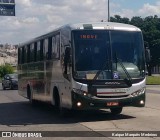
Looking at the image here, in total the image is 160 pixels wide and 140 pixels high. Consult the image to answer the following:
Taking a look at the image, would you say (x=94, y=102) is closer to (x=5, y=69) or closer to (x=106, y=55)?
(x=106, y=55)

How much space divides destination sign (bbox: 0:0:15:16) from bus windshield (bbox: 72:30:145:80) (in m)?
27.0

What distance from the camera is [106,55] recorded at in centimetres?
1364

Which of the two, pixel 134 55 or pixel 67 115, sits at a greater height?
pixel 134 55

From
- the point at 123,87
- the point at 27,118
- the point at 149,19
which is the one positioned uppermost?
the point at 149,19

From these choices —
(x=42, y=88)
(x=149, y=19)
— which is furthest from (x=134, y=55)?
(x=149, y=19)

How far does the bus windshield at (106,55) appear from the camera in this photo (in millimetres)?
13461

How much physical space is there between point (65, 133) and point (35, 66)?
8123mm

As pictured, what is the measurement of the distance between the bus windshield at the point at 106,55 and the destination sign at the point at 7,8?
27.0 m

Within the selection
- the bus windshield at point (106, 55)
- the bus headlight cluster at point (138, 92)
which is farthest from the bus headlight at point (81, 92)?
the bus headlight cluster at point (138, 92)

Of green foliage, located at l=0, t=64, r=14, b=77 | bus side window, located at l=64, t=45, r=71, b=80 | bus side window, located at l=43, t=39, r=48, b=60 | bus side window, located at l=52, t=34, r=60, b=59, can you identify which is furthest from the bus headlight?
green foliage, located at l=0, t=64, r=14, b=77

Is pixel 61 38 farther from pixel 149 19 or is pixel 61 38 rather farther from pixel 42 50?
pixel 149 19

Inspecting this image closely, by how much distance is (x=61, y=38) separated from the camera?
48.3 feet

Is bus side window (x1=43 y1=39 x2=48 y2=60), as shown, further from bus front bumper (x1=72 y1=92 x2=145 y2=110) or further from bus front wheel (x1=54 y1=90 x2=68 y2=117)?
bus front bumper (x1=72 y1=92 x2=145 y2=110)

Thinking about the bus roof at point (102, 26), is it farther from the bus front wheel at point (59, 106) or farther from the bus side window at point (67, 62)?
the bus front wheel at point (59, 106)
